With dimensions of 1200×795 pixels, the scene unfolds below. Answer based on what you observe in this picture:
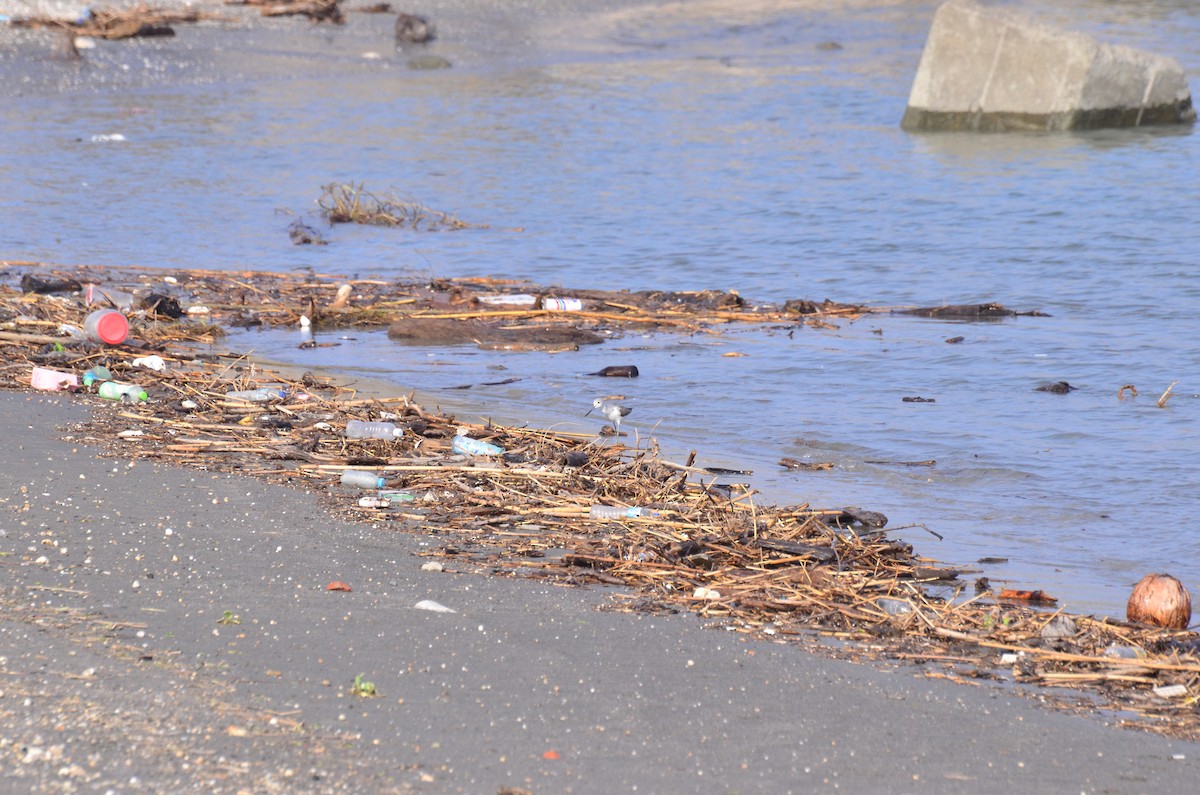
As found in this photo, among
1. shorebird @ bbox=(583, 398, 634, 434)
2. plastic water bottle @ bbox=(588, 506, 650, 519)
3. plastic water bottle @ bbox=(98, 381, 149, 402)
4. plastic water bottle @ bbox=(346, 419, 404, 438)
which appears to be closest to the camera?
plastic water bottle @ bbox=(588, 506, 650, 519)

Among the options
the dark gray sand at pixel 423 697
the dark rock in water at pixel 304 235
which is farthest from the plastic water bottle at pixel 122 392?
the dark rock in water at pixel 304 235

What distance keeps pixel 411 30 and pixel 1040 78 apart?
12.1 metres

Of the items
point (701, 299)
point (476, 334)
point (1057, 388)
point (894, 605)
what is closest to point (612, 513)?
point (894, 605)

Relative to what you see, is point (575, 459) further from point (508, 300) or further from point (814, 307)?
point (814, 307)

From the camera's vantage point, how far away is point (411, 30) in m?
25.0

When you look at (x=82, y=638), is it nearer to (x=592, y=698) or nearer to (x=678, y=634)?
(x=592, y=698)

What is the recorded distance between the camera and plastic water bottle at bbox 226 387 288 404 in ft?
20.2

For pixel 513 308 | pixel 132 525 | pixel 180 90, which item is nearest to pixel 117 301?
pixel 513 308

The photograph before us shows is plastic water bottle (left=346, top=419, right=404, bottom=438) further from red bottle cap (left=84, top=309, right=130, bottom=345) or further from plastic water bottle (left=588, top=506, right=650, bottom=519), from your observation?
red bottle cap (left=84, top=309, right=130, bottom=345)

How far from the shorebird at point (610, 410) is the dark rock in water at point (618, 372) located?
49 cm

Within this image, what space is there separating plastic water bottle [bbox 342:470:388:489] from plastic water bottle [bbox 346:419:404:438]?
542 mm

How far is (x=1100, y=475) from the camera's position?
6.07 metres

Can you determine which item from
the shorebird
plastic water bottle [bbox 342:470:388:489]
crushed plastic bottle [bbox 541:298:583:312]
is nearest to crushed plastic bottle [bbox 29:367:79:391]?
plastic water bottle [bbox 342:470:388:489]

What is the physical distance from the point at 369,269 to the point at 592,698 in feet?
26.5
